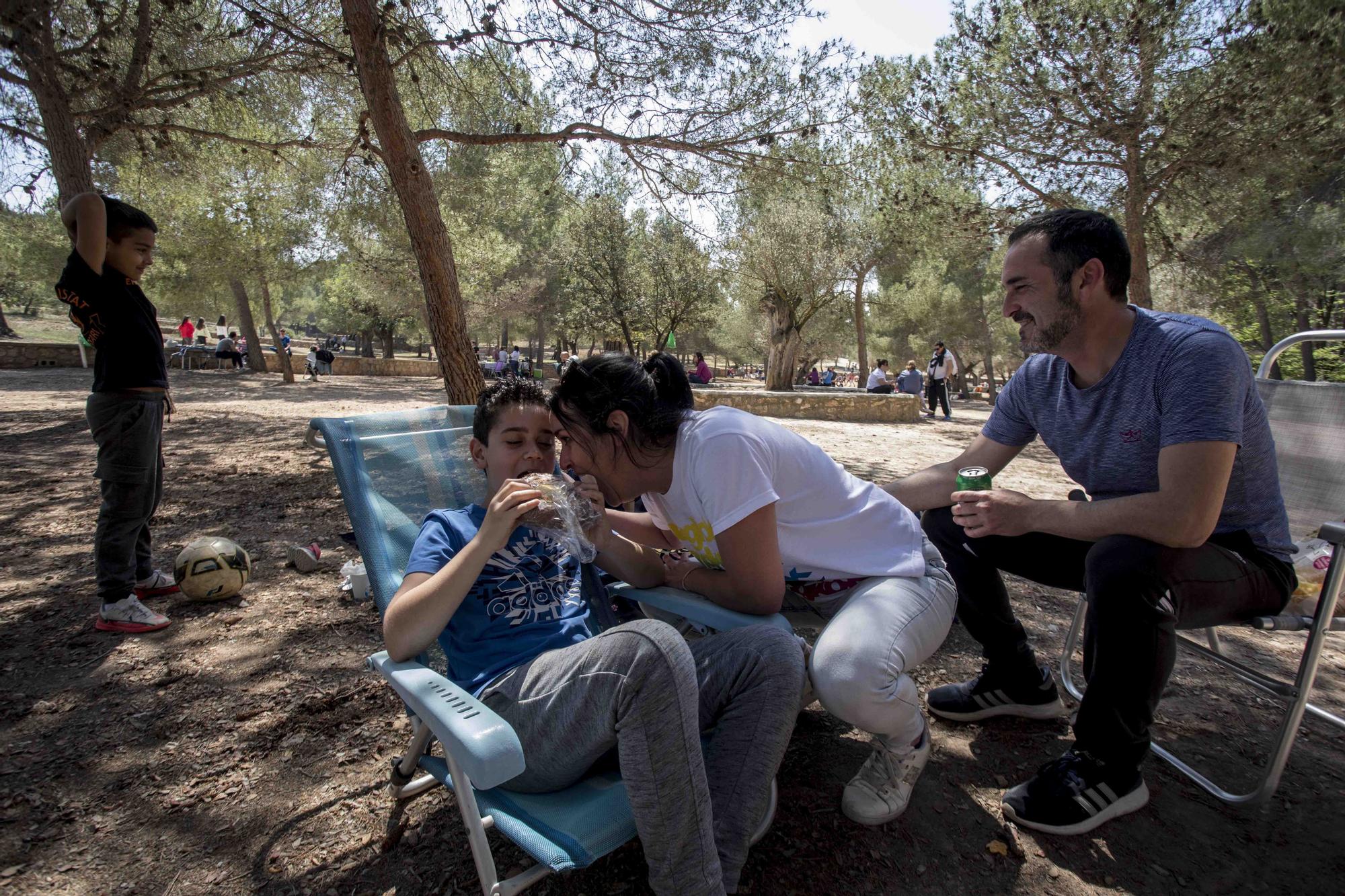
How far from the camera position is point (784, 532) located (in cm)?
190

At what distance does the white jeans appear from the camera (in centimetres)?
165

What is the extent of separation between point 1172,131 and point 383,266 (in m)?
16.6

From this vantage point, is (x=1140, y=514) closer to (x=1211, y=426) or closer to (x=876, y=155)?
(x=1211, y=426)

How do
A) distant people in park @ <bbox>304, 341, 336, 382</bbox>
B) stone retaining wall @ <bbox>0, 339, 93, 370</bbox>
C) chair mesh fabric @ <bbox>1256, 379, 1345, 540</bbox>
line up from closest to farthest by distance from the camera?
chair mesh fabric @ <bbox>1256, 379, 1345, 540</bbox>
stone retaining wall @ <bbox>0, 339, 93, 370</bbox>
distant people in park @ <bbox>304, 341, 336, 382</bbox>

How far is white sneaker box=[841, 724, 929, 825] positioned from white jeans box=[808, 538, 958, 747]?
5 cm

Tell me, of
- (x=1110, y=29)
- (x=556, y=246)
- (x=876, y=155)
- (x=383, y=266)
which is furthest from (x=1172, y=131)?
(x=556, y=246)

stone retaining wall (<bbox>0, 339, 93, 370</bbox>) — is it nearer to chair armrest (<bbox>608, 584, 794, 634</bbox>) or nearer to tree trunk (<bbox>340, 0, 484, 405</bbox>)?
tree trunk (<bbox>340, 0, 484, 405</bbox>)

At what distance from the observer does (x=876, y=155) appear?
7.83 meters

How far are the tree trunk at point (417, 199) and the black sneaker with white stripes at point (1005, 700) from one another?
3739 mm

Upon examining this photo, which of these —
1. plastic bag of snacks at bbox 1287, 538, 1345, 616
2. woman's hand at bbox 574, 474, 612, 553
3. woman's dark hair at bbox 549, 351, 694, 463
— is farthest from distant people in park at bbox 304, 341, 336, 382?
plastic bag of snacks at bbox 1287, 538, 1345, 616

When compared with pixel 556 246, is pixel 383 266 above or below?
below

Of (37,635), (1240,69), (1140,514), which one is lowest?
(37,635)

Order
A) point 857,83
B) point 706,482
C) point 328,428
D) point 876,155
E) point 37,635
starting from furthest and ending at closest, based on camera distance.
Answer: point 876,155 < point 857,83 < point 37,635 < point 328,428 < point 706,482

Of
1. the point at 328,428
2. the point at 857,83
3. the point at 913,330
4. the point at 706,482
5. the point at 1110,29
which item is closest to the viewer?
the point at 706,482
